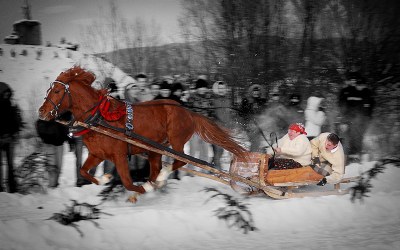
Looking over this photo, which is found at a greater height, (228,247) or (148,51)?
(148,51)

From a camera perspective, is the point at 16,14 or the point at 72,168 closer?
the point at 16,14

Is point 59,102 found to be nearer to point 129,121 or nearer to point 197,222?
point 129,121

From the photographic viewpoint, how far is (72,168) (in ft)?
27.6

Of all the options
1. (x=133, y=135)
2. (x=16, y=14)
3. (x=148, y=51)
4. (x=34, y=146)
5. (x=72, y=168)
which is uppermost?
(x=16, y=14)

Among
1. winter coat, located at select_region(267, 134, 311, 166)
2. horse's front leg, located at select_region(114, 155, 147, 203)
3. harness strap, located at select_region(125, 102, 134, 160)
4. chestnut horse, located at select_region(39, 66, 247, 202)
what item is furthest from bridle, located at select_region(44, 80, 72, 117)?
winter coat, located at select_region(267, 134, 311, 166)

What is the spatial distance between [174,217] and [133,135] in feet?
3.84

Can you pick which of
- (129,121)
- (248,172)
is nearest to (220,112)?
(248,172)

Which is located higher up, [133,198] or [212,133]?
[212,133]

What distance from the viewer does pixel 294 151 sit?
5395 mm

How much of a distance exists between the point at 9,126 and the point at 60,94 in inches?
57.1

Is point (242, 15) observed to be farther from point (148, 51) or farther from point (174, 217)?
point (174, 217)

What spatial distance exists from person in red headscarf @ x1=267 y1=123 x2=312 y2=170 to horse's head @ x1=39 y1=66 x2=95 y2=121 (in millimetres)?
2711

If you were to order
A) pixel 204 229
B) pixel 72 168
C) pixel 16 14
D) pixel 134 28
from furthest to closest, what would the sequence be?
1. pixel 134 28
2. pixel 72 168
3. pixel 16 14
4. pixel 204 229

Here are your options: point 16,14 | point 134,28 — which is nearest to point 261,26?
point 134,28
